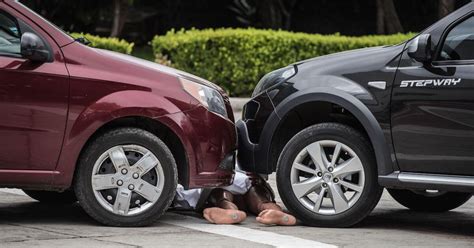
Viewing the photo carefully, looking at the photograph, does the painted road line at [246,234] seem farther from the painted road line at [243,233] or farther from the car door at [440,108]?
the car door at [440,108]

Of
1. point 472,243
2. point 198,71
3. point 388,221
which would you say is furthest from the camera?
point 198,71

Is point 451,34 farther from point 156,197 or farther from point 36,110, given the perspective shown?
point 36,110

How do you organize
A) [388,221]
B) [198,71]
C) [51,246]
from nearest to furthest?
[51,246] → [388,221] → [198,71]

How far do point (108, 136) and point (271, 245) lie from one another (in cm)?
150

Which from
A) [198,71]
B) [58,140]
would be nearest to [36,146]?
[58,140]

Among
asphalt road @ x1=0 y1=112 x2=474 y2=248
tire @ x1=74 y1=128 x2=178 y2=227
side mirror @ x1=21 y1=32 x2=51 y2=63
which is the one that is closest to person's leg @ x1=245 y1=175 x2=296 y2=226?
asphalt road @ x1=0 y1=112 x2=474 y2=248

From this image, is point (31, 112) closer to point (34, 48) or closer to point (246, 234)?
point (34, 48)

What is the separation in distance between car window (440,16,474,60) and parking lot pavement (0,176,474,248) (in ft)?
4.49

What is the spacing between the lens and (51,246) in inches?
264

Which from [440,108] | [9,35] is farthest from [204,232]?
[9,35]

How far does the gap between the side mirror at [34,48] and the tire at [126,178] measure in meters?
0.73

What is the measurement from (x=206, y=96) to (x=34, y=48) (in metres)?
1.38

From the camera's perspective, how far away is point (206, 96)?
7824 mm

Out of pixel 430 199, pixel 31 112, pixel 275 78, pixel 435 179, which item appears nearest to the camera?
pixel 31 112
